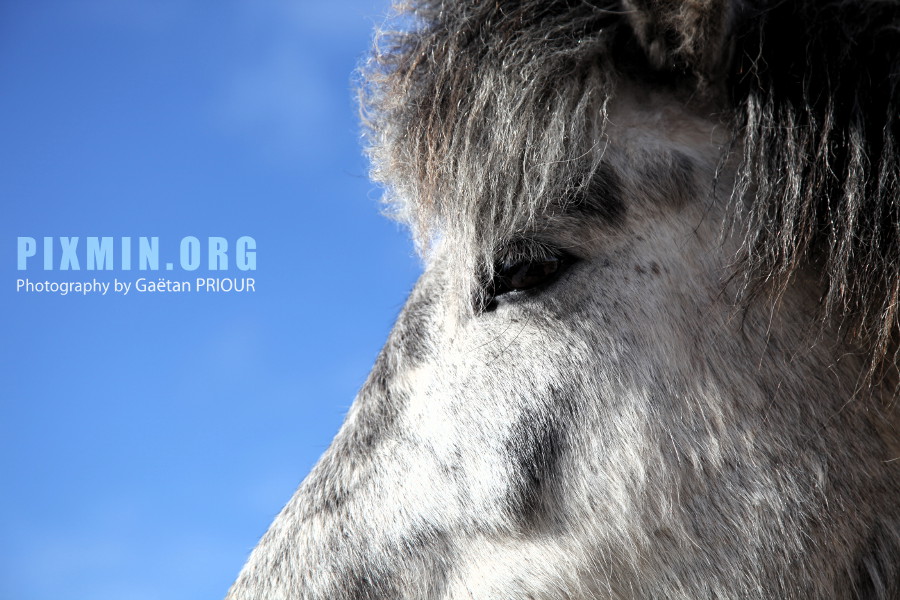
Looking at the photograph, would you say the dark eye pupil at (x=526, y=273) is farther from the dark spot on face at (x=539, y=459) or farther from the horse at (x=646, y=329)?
the dark spot on face at (x=539, y=459)

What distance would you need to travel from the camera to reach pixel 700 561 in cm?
158

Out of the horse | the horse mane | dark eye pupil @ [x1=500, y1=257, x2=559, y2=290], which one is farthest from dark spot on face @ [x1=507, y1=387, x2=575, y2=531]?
the horse mane

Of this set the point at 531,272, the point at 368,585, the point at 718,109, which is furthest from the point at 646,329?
the point at 368,585

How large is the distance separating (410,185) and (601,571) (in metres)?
1.03

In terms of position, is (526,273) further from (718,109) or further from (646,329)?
(718,109)

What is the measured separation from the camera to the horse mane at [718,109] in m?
1.49

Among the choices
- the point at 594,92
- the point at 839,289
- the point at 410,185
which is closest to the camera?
the point at 839,289

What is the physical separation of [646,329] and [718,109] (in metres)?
0.53

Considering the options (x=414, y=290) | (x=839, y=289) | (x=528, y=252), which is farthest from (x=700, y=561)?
(x=414, y=290)

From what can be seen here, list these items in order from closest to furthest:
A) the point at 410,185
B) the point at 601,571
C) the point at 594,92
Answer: the point at 601,571 < the point at 594,92 < the point at 410,185

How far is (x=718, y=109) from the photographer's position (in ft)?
5.58

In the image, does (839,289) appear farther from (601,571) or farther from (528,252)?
(601,571)

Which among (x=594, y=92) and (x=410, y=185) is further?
(x=410, y=185)

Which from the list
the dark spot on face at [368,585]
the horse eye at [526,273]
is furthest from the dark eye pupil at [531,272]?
the dark spot on face at [368,585]
